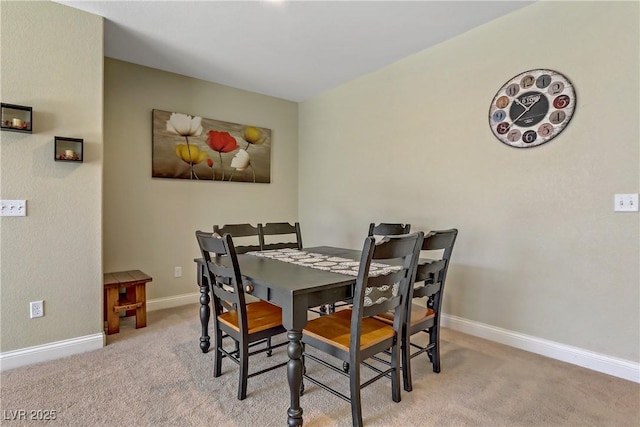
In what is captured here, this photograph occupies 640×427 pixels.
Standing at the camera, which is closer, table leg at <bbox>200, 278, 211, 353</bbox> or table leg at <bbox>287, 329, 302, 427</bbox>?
table leg at <bbox>287, 329, 302, 427</bbox>

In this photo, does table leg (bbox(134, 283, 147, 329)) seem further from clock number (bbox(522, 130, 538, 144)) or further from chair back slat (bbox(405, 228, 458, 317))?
clock number (bbox(522, 130, 538, 144))

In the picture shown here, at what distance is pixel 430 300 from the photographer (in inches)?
85.6

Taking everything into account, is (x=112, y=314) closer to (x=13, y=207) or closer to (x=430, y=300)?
(x=13, y=207)

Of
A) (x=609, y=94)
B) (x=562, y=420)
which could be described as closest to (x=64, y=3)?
(x=609, y=94)

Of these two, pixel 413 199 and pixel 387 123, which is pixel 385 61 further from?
pixel 413 199

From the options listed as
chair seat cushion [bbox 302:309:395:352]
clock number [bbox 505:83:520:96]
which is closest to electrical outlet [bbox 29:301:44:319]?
chair seat cushion [bbox 302:309:395:352]

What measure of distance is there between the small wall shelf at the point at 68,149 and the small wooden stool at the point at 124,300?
106 centimetres

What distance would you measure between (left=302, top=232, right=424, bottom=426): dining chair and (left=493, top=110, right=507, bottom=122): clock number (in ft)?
5.04

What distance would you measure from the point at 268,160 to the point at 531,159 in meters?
2.98

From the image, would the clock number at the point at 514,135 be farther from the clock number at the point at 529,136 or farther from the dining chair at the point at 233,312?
the dining chair at the point at 233,312

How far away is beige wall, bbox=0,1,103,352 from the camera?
7.32 ft

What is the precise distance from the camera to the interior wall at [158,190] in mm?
3260

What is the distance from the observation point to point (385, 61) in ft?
11.0

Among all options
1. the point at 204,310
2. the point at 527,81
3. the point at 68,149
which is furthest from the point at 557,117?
the point at 68,149
